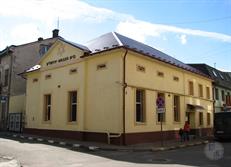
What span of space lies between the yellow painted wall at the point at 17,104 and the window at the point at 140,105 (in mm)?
12809

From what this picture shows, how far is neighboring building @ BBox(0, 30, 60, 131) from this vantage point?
2953cm

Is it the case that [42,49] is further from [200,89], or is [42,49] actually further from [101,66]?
[200,89]

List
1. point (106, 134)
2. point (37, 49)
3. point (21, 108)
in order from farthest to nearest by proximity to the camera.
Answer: point (37, 49) < point (21, 108) < point (106, 134)

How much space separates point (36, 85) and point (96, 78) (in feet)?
27.1

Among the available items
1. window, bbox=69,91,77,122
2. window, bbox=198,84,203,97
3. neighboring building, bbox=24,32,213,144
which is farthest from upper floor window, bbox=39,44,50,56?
window, bbox=198,84,203,97

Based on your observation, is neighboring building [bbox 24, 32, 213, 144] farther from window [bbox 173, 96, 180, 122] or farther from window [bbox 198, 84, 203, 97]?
window [bbox 198, 84, 203, 97]

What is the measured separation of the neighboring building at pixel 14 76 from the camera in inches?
1163

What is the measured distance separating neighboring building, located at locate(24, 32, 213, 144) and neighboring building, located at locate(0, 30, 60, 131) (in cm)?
315

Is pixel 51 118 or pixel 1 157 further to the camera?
pixel 51 118

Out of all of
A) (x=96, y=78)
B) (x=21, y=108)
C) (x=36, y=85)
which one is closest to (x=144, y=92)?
(x=96, y=78)

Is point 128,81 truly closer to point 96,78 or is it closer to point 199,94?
point 96,78

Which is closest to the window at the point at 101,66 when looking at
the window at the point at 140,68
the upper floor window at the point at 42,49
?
the window at the point at 140,68

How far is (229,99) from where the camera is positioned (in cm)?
4175

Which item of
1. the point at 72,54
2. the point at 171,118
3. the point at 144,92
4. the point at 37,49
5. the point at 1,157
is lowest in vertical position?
the point at 1,157
